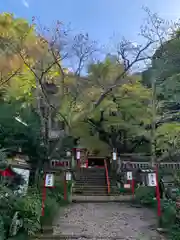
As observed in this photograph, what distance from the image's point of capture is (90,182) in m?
14.3

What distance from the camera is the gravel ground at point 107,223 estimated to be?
6164mm

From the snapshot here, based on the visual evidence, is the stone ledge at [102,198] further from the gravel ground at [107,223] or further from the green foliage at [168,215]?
the green foliage at [168,215]

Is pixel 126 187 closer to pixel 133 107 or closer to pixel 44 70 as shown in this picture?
pixel 133 107

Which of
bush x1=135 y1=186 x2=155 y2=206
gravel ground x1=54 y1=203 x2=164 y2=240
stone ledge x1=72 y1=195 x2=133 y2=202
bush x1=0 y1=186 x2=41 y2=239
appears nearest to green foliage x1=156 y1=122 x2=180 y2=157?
bush x1=135 y1=186 x2=155 y2=206

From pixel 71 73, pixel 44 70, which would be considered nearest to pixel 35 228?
pixel 44 70

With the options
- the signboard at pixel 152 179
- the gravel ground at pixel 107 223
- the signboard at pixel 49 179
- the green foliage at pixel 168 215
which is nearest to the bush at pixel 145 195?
the gravel ground at pixel 107 223

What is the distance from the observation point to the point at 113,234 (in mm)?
6238

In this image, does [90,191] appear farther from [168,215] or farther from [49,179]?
[168,215]

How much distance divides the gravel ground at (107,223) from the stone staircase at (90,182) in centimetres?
258

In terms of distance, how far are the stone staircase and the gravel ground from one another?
2.58 meters

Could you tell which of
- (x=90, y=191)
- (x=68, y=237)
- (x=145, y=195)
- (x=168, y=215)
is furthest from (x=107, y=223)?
(x=90, y=191)

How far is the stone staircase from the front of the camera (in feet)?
42.2

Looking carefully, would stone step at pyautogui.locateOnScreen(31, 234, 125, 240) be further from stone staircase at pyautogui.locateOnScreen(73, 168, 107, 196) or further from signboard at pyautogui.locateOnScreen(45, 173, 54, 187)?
stone staircase at pyautogui.locateOnScreen(73, 168, 107, 196)

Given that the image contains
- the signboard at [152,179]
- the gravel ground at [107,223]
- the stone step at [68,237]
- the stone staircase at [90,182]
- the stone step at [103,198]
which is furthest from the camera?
the stone staircase at [90,182]
